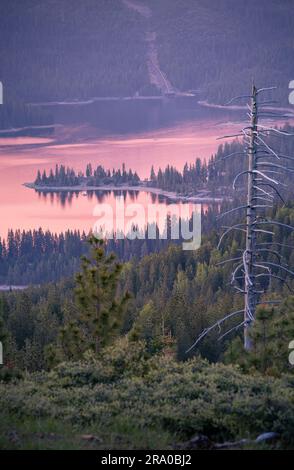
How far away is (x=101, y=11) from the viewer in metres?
184

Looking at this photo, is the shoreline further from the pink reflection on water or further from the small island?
the pink reflection on water

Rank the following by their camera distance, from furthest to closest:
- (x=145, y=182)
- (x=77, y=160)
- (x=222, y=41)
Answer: (x=222, y=41) → (x=77, y=160) → (x=145, y=182)

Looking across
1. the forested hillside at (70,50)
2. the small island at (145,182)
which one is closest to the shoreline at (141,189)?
the small island at (145,182)

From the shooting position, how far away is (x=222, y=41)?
158m

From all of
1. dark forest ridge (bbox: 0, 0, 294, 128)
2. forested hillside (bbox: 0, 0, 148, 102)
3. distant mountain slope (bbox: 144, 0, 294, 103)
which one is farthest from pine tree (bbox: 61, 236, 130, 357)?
forested hillside (bbox: 0, 0, 148, 102)

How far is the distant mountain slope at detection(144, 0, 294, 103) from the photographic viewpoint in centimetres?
14150

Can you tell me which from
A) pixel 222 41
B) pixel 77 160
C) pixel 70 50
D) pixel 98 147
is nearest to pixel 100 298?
pixel 77 160

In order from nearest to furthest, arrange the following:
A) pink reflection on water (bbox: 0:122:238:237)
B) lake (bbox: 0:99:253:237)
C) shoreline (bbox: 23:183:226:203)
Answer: pink reflection on water (bbox: 0:122:238:237) < lake (bbox: 0:99:253:237) < shoreline (bbox: 23:183:226:203)

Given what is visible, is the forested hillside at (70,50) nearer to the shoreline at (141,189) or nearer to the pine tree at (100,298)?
the shoreline at (141,189)

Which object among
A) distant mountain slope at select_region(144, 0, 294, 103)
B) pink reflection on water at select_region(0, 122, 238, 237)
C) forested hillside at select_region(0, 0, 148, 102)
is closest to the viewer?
pink reflection on water at select_region(0, 122, 238, 237)

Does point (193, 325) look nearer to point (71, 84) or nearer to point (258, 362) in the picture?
point (258, 362)

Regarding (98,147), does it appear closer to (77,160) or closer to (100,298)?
(77,160)

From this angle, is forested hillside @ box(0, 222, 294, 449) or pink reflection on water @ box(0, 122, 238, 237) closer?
forested hillside @ box(0, 222, 294, 449)
